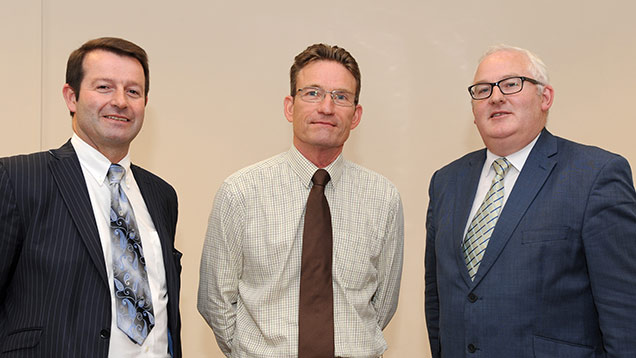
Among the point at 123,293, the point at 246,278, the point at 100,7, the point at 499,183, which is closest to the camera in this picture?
the point at 123,293

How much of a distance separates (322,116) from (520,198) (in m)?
0.81

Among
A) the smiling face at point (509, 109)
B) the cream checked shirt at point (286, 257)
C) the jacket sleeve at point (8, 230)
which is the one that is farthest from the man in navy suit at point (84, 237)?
the smiling face at point (509, 109)

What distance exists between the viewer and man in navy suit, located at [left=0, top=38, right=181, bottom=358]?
1858mm

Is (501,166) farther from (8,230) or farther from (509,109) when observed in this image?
(8,230)

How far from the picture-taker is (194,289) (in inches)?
144

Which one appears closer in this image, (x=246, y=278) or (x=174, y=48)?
(x=246, y=278)

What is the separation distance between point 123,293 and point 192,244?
1663 mm

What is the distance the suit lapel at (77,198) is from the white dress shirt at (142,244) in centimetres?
5

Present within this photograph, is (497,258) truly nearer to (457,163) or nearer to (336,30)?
(457,163)

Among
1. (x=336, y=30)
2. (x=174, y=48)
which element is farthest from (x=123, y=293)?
(x=336, y=30)

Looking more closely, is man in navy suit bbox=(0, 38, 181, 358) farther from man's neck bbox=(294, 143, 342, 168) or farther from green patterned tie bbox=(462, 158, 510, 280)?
green patterned tie bbox=(462, 158, 510, 280)

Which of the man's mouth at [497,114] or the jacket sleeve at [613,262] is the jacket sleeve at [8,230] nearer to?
the man's mouth at [497,114]

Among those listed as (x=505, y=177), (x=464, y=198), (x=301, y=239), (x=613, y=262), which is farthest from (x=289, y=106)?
(x=613, y=262)

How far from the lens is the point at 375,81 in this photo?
3.74 metres
